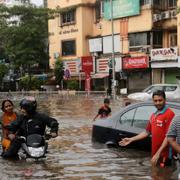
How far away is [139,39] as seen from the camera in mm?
46062

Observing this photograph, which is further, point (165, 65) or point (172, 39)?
point (172, 39)

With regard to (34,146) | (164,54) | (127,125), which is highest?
(164,54)

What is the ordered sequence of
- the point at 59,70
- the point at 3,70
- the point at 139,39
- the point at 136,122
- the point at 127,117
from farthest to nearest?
the point at 3,70, the point at 59,70, the point at 139,39, the point at 127,117, the point at 136,122

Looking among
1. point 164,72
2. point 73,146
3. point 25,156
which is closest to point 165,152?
point 25,156

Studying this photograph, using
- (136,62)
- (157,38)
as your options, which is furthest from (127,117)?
(157,38)

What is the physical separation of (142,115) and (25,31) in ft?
147

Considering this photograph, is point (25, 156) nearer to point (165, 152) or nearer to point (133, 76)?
point (165, 152)

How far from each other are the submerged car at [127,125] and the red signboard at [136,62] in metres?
35.0

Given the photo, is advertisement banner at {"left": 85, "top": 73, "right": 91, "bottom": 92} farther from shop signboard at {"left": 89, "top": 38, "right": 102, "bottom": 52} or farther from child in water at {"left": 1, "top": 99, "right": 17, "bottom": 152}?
child in water at {"left": 1, "top": 99, "right": 17, "bottom": 152}

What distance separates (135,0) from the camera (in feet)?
151

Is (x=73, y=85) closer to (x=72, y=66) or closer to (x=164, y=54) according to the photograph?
(x=72, y=66)

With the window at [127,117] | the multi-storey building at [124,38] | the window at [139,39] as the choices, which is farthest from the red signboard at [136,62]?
the window at [127,117]

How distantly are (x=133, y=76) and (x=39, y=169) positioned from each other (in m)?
40.0

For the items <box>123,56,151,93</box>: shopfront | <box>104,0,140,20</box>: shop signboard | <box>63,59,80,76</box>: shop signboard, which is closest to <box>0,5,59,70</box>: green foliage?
<box>63,59,80,76</box>: shop signboard
